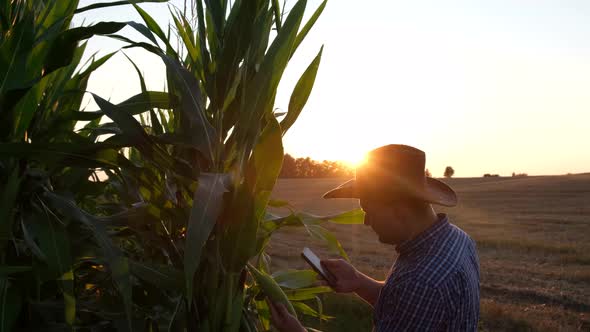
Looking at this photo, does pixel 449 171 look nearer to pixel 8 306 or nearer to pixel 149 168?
pixel 149 168

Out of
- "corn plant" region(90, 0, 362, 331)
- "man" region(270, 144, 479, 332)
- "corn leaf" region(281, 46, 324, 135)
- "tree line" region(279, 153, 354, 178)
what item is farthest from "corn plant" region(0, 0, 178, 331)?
"tree line" region(279, 153, 354, 178)

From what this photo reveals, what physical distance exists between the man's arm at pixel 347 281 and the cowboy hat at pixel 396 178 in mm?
457

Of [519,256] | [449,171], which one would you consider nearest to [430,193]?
[519,256]

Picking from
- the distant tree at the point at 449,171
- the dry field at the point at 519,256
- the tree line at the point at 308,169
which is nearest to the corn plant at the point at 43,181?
the dry field at the point at 519,256

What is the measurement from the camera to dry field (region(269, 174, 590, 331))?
8055 mm

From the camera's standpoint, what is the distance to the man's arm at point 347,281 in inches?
120

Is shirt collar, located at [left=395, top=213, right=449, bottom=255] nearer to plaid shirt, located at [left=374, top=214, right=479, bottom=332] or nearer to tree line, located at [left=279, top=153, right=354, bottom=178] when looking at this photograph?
plaid shirt, located at [left=374, top=214, right=479, bottom=332]

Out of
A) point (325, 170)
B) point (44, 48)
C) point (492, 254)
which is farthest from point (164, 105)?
point (325, 170)

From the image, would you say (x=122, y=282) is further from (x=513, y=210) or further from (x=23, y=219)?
(x=513, y=210)

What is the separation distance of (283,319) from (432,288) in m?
0.58

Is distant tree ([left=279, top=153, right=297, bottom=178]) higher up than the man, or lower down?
higher up

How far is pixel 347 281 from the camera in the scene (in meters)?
3.13

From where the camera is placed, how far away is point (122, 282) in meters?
1.96

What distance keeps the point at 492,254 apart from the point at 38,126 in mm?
15979
